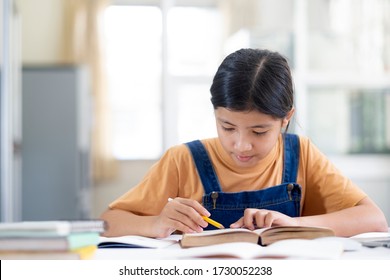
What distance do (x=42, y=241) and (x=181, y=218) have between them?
44 centimetres

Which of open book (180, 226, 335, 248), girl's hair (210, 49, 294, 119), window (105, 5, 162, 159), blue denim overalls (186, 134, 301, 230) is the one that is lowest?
open book (180, 226, 335, 248)

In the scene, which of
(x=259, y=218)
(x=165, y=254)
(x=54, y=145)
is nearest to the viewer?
(x=165, y=254)

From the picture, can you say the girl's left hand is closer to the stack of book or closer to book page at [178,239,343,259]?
book page at [178,239,343,259]

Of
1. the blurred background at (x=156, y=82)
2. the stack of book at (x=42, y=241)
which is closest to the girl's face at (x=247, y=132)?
the stack of book at (x=42, y=241)

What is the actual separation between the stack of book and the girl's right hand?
38cm

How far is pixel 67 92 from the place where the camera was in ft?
15.6

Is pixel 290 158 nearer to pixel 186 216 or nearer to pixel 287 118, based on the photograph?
pixel 287 118

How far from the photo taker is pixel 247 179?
5.33 feet

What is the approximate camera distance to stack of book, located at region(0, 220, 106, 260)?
90cm

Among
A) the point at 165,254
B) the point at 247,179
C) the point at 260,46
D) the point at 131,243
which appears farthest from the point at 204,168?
the point at 260,46

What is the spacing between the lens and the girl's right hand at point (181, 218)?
1.29 m

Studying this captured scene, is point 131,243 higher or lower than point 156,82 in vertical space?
lower

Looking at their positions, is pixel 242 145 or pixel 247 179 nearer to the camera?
pixel 242 145

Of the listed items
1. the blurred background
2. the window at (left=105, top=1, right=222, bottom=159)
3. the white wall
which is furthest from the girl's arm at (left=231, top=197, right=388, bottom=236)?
the white wall
